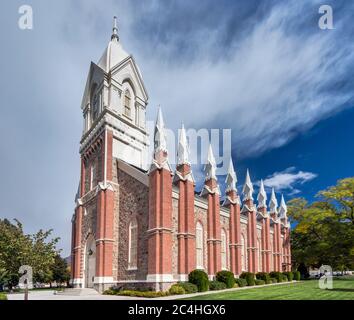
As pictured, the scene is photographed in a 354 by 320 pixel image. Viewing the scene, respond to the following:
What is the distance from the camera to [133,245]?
27.2 m

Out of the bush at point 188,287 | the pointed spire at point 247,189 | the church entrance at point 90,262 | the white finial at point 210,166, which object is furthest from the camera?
the pointed spire at point 247,189

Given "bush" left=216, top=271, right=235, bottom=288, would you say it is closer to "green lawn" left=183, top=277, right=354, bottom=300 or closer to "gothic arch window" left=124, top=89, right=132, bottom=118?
"green lawn" left=183, top=277, right=354, bottom=300

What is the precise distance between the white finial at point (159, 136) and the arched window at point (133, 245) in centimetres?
651

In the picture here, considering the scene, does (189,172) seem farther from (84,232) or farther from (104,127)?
(84,232)

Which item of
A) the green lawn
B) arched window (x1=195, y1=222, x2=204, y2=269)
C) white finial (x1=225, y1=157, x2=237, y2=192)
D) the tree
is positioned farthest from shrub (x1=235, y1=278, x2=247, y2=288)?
the tree

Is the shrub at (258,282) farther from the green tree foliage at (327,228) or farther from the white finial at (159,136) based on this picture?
the white finial at (159,136)

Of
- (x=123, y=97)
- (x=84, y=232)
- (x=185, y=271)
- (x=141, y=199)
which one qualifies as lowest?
(x=185, y=271)

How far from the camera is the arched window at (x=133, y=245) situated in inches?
1049

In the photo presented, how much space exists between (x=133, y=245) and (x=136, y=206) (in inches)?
127

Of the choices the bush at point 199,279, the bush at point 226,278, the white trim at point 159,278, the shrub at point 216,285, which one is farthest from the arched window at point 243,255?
the white trim at point 159,278

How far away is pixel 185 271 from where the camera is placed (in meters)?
26.5

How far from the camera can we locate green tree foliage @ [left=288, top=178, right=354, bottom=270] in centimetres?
3492
